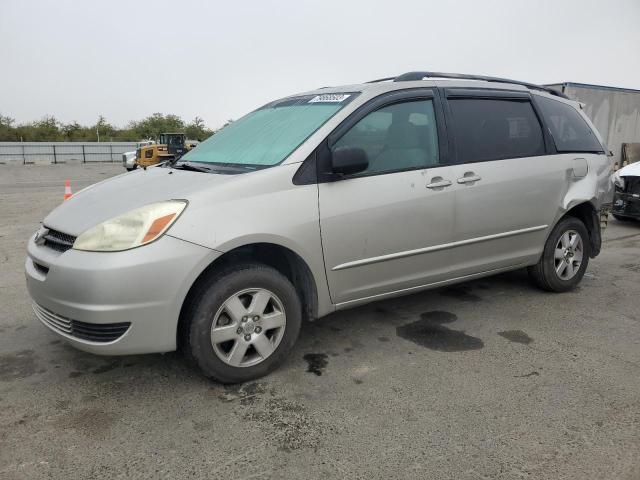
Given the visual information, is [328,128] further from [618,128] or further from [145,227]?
[618,128]

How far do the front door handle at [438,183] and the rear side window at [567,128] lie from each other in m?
1.43

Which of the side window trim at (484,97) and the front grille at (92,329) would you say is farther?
the side window trim at (484,97)

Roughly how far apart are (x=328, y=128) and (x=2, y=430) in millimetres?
2416

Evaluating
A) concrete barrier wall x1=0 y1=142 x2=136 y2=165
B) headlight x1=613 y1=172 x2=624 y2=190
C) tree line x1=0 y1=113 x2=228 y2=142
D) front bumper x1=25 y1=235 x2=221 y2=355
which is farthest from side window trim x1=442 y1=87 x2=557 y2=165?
tree line x1=0 y1=113 x2=228 y2=142

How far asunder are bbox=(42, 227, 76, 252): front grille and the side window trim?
8.33 ft

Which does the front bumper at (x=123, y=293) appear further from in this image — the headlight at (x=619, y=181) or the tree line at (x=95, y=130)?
the tree line at (x=95, y=130)

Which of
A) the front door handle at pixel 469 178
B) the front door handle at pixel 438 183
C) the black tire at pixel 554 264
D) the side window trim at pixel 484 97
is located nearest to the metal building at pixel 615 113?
the black tire at pixel 554 264

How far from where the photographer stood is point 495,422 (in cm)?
264

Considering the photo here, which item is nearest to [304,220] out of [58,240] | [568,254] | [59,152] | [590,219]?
[58,240]

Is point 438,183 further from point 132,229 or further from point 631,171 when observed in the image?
point 631,171

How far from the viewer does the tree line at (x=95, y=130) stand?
59344 millimetres

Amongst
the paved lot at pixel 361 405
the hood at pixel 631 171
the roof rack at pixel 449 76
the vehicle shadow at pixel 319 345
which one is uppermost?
the roof rack at pixel 449 76

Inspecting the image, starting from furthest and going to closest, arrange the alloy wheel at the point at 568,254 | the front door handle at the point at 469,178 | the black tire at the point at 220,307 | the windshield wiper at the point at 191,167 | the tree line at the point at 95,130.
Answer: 1. the tree line at the point at 95,130
2. the alloy wheel at the point at 568,254
3. the front door handle at the point at 469,178
4. the windshield wiper at the point at 191,167
5. the black tire at the point at 220,307

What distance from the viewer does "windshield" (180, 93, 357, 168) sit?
332cm
